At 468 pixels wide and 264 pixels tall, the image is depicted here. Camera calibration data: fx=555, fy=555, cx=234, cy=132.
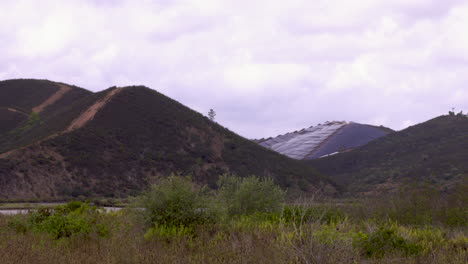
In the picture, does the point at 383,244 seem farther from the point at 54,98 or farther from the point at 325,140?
the point at 325,140

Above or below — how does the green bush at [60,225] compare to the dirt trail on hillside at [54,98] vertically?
below

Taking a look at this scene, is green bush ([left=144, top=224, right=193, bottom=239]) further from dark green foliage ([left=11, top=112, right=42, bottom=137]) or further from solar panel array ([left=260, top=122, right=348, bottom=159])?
solar panel array ([left=260, top=122, right=348, bottom=159])

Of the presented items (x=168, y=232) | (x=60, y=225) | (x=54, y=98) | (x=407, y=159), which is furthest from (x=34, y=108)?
(x=168, y=232)

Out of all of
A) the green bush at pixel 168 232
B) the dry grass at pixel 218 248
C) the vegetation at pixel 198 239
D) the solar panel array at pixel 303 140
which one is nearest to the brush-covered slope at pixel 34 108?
the solar panel array at pixel 303 140

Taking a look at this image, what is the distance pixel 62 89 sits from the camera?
82750 mm

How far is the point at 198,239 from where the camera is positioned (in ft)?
37.6

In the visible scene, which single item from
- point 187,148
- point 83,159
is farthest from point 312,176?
point 83,159

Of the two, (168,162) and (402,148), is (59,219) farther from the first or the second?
Result: (402,148)

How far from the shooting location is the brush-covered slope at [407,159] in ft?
167

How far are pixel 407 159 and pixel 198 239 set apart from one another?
178ft

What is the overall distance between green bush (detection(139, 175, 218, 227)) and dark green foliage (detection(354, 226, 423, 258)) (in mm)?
3766

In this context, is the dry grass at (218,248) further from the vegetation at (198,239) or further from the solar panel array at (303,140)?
the solar panel array at (303,140)

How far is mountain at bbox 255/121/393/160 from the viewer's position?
300ft

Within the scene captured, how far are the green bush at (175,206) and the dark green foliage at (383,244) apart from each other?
3766 millimetres
